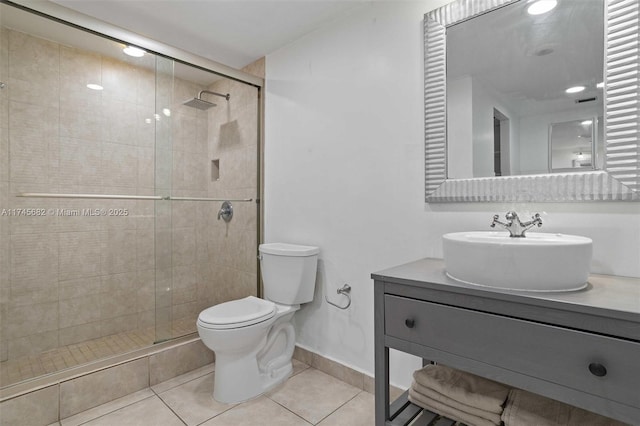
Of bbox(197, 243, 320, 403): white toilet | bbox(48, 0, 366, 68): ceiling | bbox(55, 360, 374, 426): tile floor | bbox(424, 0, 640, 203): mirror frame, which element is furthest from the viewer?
bbox(48, 0, 366, 68): ceiling

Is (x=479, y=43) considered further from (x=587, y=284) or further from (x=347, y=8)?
(x=587, y=284)

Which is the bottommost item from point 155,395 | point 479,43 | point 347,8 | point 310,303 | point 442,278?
point 155,395

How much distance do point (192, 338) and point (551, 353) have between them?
201 cm

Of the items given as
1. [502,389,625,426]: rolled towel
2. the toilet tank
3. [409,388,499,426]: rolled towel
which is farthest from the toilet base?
[502,389,625,426]: rolled towel

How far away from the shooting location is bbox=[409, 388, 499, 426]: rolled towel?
118 centimetres

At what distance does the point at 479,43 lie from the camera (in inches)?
59.1

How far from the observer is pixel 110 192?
2504 millimetres

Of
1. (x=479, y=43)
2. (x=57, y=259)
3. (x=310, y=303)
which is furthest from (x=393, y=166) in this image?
(x=57, y=259)

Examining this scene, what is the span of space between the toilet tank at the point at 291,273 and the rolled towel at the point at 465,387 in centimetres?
88

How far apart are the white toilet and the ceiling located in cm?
143

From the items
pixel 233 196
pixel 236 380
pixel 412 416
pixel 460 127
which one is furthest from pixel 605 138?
pixel 233 196

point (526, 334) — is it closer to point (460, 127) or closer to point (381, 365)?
point (381, 365)

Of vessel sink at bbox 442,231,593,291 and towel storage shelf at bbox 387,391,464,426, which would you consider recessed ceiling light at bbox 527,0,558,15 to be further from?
towel storage shelf at bbox 387,391,464,426

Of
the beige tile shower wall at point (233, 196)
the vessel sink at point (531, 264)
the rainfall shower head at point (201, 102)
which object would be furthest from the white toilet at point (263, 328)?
the rainfall shower head at point (201, 102)
